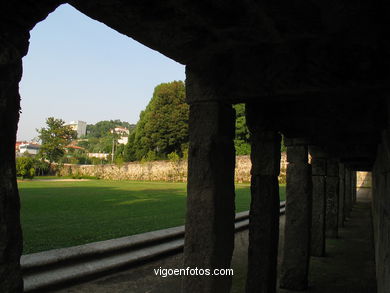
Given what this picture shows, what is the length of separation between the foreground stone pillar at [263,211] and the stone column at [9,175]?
9.45 ft

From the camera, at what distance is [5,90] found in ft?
3.87

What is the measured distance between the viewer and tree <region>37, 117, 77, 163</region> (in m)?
47.9

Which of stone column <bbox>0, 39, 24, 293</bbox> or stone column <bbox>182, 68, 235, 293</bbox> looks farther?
stone column <bbox>182, 68, 235, 293</bbox>

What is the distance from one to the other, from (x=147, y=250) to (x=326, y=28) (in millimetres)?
5454

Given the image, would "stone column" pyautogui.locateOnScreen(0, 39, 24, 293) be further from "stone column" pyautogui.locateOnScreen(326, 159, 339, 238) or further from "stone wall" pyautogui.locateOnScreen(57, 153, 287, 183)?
"stone wall" pyautogui.locateOnScreen(57, 153, 287, 183)

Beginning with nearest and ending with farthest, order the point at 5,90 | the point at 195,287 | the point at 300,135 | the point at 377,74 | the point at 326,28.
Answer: the point at 5,90, the point at 326,28, the point at 377,74, the point at 195,287, the point at 300,135

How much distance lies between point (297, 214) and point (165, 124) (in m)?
34.4

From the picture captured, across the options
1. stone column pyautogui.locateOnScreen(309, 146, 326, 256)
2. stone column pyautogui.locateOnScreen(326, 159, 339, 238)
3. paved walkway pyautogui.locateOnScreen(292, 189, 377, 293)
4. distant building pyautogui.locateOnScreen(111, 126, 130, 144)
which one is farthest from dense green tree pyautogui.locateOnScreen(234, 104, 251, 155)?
distant building pyautogui.locateOnScreen(111, 126, 130, 144)

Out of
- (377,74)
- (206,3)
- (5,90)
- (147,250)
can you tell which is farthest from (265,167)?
(147,250)

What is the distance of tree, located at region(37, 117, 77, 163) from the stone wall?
6.22 meters

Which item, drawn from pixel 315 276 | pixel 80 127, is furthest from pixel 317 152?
pixel 80 127

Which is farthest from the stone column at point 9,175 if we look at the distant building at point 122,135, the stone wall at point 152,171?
the distant building at point 122,135

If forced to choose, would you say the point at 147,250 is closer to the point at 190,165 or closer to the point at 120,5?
the point at 190,165

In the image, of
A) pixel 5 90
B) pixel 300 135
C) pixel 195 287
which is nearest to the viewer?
pixel 5 90
